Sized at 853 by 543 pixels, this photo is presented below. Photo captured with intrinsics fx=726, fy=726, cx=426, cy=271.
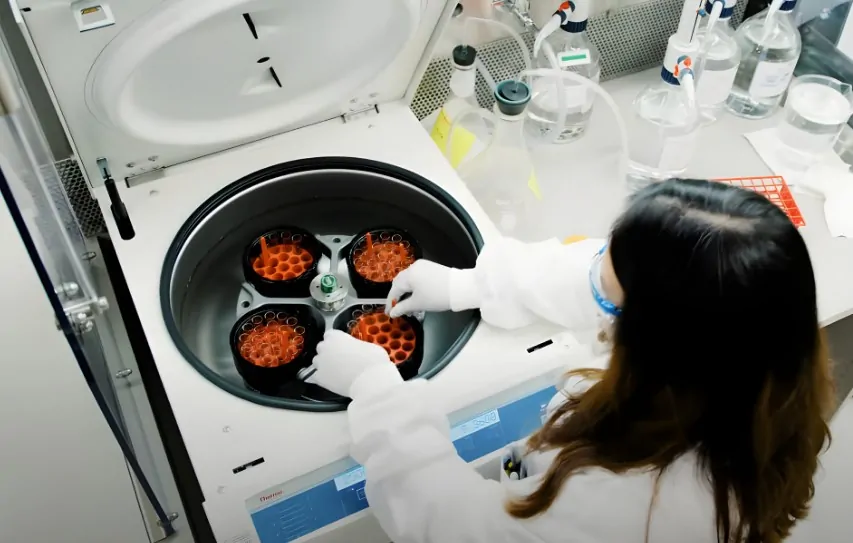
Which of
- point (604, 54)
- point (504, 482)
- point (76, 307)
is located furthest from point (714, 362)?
point (604, 54)

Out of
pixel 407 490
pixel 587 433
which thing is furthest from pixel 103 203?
pixel 587 433

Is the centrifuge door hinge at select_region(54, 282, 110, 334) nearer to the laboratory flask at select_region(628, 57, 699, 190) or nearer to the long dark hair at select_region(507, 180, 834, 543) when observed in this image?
the long dark hair at select_region(507, 180, 834, 543)

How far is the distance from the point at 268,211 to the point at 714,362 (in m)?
0.97

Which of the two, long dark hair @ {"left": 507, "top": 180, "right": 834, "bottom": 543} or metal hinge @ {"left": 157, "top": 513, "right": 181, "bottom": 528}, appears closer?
long dark hair @ {"left": 507, "top": 180, "right": 834, "bottom": 543}

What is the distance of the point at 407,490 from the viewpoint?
1.07 metres

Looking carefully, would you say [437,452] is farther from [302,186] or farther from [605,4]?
[605,4]

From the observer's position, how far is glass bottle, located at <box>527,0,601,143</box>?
1620 millimetres

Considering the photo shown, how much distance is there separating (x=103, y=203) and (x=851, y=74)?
1.77 meters

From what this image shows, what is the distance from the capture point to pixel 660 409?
Answer: 942mm

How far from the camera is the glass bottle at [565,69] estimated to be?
1.62 meters

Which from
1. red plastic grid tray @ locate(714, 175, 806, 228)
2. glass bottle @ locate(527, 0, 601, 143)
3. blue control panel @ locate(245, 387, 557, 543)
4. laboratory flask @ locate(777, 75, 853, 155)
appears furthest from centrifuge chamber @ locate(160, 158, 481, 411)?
laboratory flask @ locate(777, 75, 853, 155)

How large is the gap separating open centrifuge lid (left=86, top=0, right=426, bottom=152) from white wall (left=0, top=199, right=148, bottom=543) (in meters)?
0.31

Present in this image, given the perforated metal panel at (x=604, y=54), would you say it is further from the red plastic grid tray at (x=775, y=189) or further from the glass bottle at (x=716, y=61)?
the red plastic grid tray at (x=775, y=189)

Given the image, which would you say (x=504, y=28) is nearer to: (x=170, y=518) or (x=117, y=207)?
(x=117, y=207)
